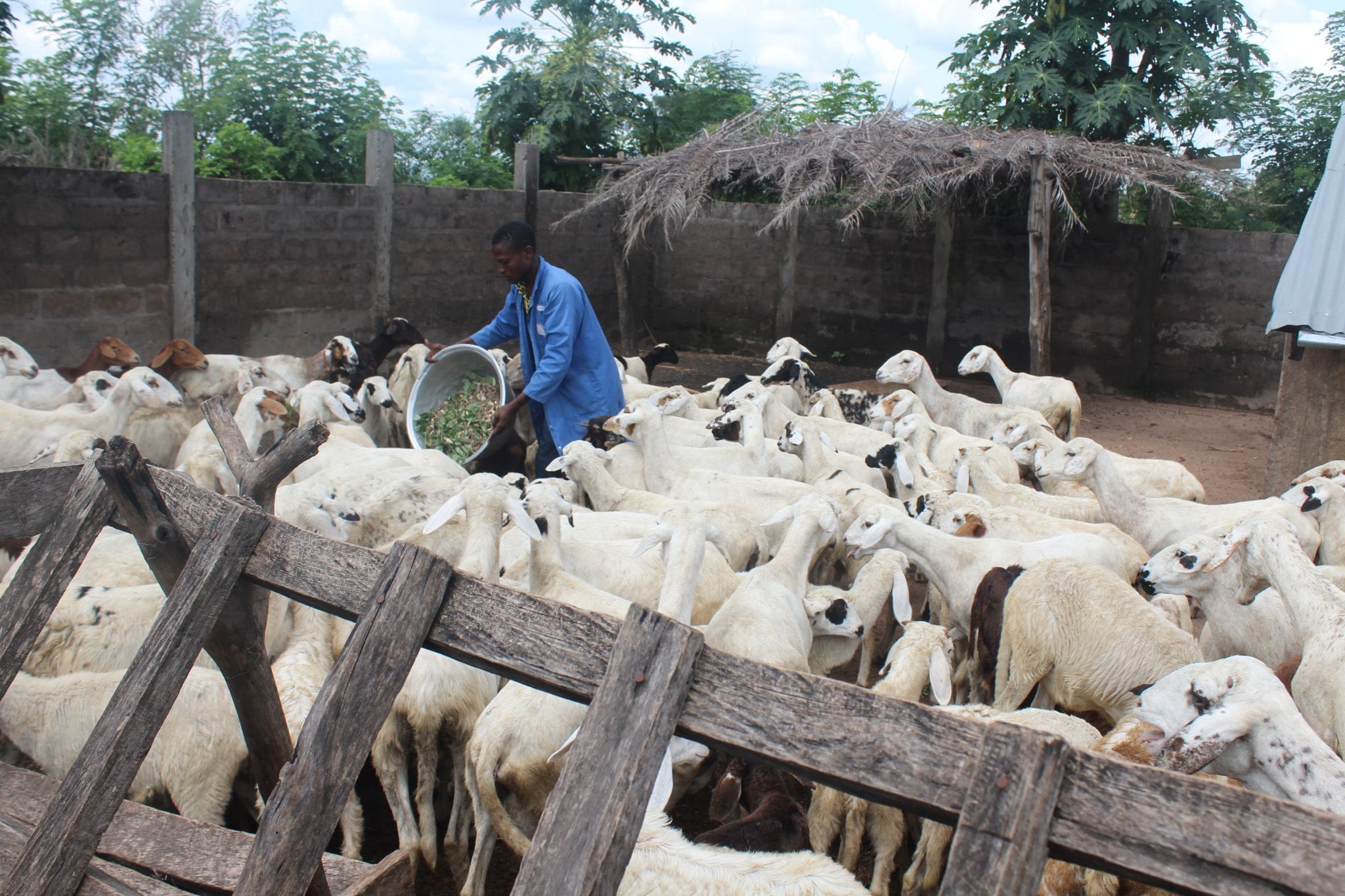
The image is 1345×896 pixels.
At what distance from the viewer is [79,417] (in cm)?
632

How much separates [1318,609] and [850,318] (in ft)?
32.2

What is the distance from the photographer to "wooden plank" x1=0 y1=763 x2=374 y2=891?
2.71 metres

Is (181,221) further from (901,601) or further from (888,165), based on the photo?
(901,601)

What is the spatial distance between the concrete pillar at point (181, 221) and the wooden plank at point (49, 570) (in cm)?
661

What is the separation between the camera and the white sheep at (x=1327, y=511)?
5.49 metres

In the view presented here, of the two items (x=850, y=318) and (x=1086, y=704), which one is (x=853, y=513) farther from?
(x=850, y=318)

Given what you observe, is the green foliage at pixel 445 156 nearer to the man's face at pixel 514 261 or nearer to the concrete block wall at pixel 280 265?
the concrete block wall at pixel 280 265

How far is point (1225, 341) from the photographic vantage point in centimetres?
1148

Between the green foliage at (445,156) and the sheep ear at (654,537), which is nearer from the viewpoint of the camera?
the sheep ear at (654,537)

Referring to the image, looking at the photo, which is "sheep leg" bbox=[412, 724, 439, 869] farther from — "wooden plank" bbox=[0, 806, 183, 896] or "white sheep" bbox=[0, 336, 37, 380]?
"white sheep" bbox=[0, 336, 37, 380]

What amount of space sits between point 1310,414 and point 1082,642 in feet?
14.3

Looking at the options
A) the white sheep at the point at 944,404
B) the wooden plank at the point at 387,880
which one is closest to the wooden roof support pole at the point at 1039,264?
the white sheep at the point at 944,404

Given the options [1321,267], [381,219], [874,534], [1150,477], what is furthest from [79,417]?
[1321,267]

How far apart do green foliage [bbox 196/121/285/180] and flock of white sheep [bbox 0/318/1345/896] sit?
6.34 metres
